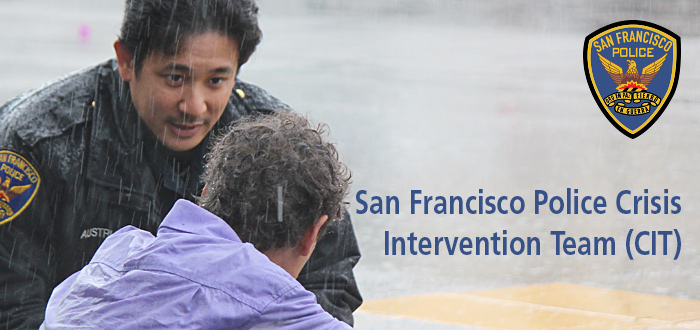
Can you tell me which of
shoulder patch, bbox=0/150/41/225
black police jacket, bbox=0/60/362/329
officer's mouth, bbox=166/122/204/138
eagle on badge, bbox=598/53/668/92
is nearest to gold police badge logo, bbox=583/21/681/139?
eagle on badge, bbox=598/53/668/92

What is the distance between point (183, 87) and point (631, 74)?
3.45 metres

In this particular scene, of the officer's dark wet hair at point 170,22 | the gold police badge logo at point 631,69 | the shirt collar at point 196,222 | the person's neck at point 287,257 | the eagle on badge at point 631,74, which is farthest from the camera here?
the gold police badge logo at point 631,69

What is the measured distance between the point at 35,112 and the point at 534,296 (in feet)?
9.20

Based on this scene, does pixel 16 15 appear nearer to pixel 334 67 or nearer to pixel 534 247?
pixel 334 67

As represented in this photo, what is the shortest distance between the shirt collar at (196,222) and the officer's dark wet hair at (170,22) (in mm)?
1146

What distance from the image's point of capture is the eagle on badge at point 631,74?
5.43 m

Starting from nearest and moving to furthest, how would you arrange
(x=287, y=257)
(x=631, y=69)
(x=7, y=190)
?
(x=287, y=257) → (x=7, y=190) → (x=631, y=69)

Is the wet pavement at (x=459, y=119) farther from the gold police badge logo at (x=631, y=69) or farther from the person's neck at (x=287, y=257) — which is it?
the person's neck at (x=287, y=257)

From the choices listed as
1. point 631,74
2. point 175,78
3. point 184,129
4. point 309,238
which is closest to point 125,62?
point 175,78

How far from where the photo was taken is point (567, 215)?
6117 millimetres

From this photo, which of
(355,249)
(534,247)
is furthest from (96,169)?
(534,247)

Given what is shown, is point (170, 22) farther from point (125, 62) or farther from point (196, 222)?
point (196, 222)

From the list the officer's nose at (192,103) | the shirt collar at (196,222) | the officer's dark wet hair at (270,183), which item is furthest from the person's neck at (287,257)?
the officer's nose at (192,103)

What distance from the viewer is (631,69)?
5.43m
